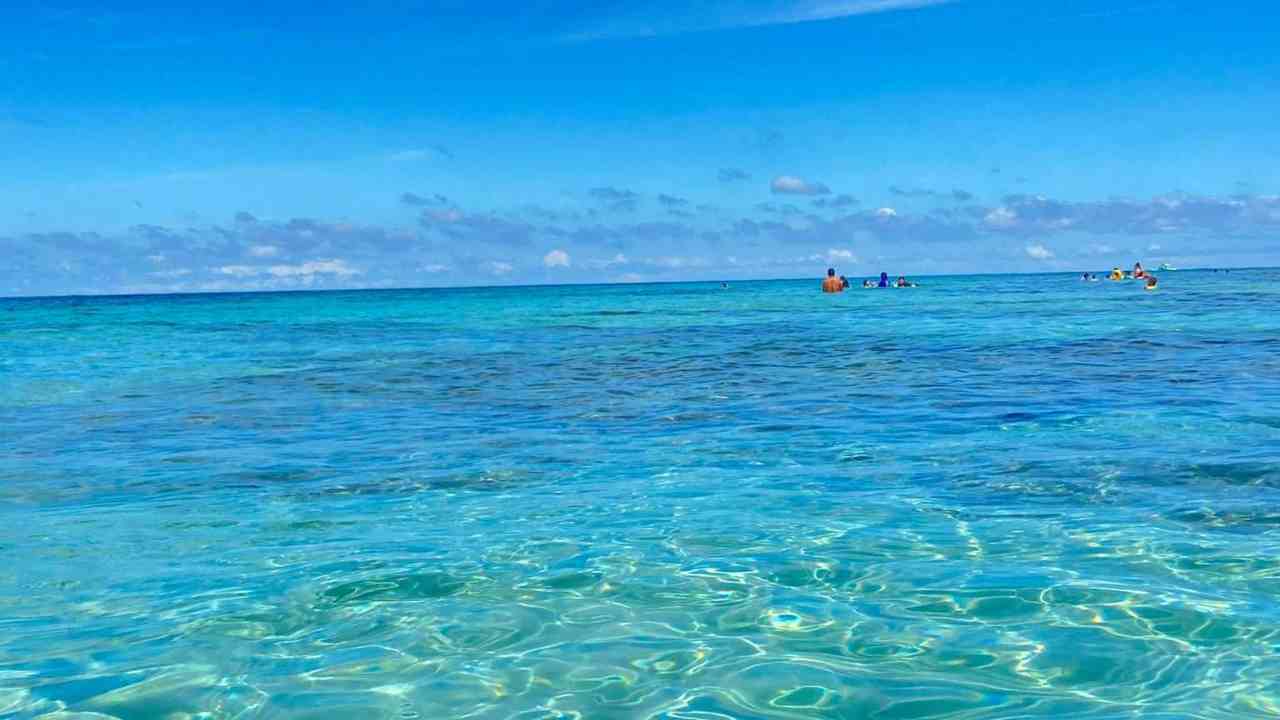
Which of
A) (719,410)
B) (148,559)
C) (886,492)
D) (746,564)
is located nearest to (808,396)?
(719,410)

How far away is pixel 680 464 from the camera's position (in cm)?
1146

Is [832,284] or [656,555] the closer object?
[656,555]

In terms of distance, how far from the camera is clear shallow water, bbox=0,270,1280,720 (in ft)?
18.2

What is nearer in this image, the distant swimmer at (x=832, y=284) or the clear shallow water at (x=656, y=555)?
the clear shallow water at (x=656, y=555)

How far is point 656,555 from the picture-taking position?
7879mm

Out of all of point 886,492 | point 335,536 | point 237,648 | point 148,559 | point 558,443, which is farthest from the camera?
point 558,443

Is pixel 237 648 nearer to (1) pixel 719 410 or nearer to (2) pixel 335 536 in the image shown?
(2) pixel 335 536

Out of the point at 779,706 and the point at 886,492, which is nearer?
the point at 779,706

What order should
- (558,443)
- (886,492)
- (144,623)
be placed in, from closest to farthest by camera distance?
(144,623) → (886,492) → (558,443)

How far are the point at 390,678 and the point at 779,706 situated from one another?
6.97ft

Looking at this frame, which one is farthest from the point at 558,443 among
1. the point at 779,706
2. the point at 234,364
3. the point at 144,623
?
the point at 234,364

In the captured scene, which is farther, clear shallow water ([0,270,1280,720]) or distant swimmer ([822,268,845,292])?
distant swimmer ([822,268,845,292])

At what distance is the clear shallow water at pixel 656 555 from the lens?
5562 millimetres

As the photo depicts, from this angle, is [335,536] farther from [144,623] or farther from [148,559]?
[144,623]
